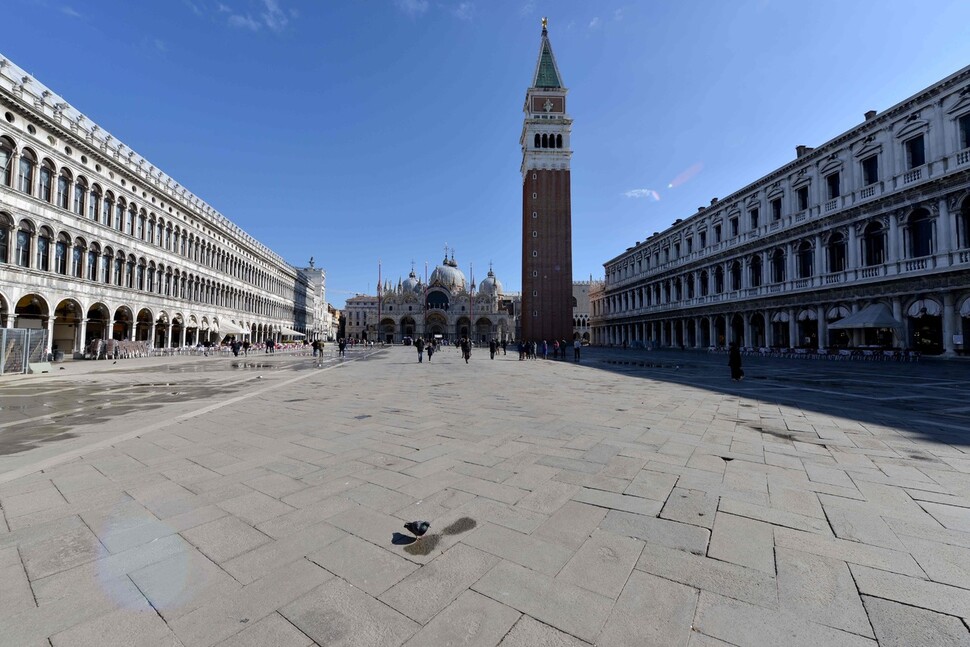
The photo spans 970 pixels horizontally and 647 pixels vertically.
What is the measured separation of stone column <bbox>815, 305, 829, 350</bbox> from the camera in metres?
26.8

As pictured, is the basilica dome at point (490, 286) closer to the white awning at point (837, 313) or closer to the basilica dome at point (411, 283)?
the basilica dome at point (411, 283)

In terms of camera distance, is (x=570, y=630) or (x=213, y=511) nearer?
(x=570, y=630)

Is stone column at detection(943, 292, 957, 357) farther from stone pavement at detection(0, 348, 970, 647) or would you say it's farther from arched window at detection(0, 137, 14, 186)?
arched window at detection(0, 137, 14, 186)

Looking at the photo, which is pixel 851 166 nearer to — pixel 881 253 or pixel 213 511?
pixel 881 253

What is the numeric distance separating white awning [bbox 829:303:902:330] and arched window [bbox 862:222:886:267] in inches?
106

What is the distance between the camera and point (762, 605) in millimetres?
2174

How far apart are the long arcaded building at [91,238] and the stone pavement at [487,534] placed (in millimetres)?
22465

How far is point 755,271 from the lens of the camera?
3388cm

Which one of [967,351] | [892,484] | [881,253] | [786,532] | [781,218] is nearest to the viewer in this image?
[786,532]

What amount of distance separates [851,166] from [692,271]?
16.8 m

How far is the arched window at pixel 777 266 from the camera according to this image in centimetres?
3104

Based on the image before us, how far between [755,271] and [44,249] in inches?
1821

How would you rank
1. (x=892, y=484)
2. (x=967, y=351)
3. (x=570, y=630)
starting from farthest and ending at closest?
(x=967, y=351)
(x=892, y=484)
(x=570, y=630)

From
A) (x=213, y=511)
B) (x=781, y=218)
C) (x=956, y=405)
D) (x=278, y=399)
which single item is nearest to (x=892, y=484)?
(x=213, y=511)
